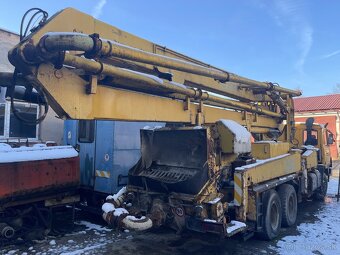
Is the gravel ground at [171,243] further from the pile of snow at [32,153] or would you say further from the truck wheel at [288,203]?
the pile of snow at [32,153]

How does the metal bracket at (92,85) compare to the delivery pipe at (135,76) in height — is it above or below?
below

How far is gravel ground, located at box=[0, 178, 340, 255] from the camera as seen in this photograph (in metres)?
5.87

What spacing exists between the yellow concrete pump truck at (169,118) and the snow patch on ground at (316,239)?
362mm

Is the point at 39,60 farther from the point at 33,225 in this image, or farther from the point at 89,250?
the point at 33,225

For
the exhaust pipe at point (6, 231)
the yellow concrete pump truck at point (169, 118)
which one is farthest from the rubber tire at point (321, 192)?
the exhaust pipe at point (6, 231)

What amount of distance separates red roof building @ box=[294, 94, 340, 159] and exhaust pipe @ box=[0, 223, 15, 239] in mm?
24388

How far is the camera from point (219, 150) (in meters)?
6.00

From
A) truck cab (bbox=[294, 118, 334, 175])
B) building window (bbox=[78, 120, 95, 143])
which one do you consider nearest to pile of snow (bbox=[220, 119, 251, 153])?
building window (bbox=[78, 120, 95, 143])

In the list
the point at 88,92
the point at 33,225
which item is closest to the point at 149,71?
the point at 88,92

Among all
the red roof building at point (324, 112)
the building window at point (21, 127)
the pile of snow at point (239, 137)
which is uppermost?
the red roof building at point (324, 112)

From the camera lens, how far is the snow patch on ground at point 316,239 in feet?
19.3

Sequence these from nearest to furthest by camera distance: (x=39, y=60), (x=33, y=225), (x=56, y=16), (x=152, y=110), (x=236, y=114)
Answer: (x=39, y=60) < (x=56, y=16) < (x=152, y=110) < (x=33, y=225) < (x=236, y=114)

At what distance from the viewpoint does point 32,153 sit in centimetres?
641

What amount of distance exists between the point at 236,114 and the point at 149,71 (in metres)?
2.94
